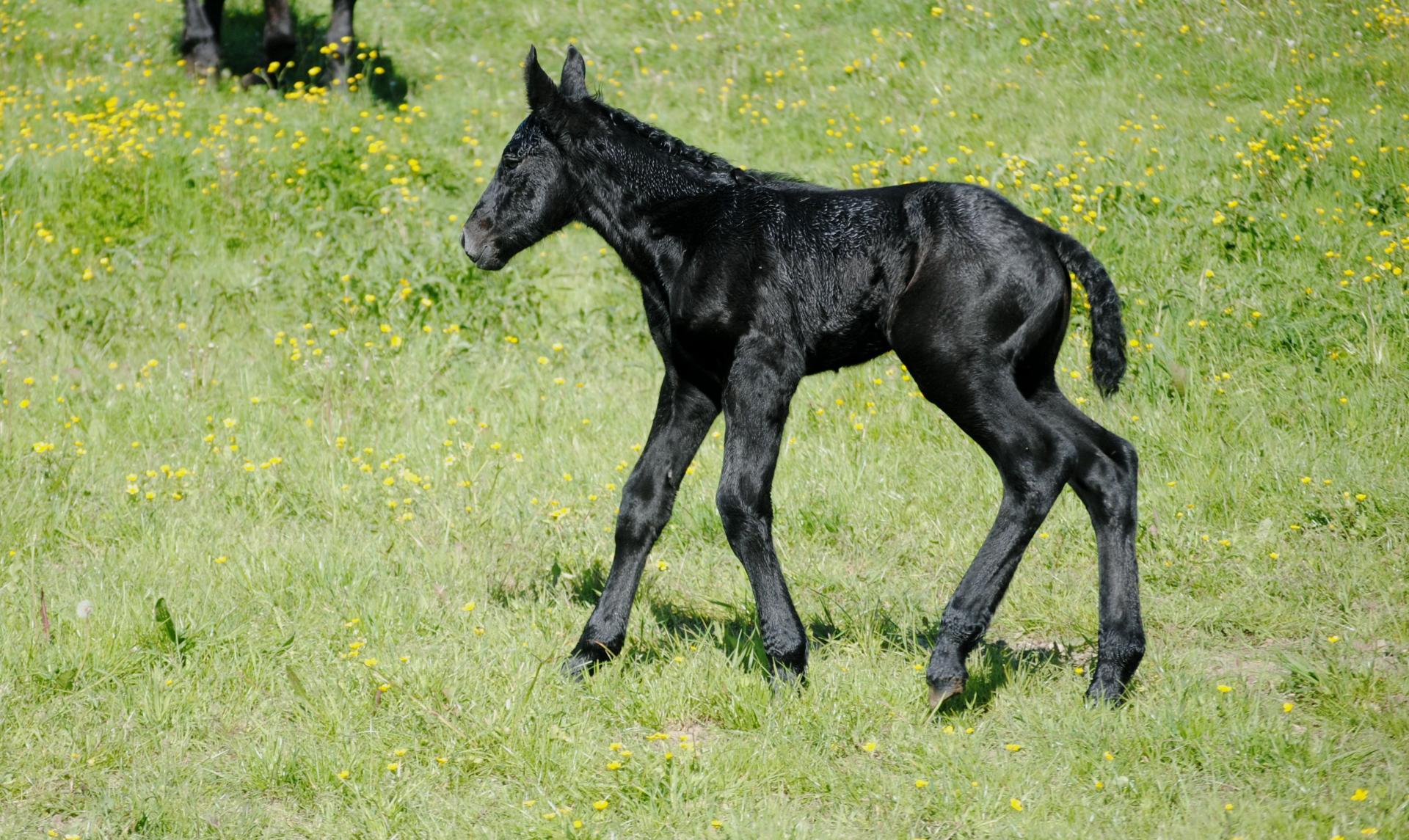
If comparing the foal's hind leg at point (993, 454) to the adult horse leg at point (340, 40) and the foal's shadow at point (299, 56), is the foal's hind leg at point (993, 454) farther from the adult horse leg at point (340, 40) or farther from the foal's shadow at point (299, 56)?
the adult horse leg at point (340, 40)

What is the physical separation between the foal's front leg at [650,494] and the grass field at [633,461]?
17 centimetres

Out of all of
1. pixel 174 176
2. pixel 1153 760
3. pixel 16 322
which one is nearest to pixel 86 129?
pixel 174 176

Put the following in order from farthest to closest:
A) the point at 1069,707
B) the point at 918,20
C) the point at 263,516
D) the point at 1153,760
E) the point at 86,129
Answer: the point at 918,20 < the point at 86,129 < the point at 263,516 < the point at 1069,707 < the point at 1153,760

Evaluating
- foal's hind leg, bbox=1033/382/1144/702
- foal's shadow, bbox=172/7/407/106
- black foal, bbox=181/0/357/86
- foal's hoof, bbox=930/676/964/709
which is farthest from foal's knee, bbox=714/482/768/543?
black foal, bbox=181/0/357/86

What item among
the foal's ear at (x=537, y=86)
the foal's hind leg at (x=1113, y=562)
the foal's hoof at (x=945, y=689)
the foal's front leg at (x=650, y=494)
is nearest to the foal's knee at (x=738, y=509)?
the foal's front leg at (x=650, y=494)

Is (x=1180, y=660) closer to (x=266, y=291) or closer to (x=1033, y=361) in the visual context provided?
(x=1033, y=361)

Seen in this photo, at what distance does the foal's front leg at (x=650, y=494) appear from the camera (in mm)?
4484

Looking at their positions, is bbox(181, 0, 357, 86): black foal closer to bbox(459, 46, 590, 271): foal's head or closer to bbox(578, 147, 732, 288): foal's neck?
bbox(459, 46, 590, 271): foal's head

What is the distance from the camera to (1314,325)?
6602mm

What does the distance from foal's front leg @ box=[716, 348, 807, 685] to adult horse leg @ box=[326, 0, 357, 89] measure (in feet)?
25.3

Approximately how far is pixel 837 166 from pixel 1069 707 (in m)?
6.14

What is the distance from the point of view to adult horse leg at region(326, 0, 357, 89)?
10781 millimetres

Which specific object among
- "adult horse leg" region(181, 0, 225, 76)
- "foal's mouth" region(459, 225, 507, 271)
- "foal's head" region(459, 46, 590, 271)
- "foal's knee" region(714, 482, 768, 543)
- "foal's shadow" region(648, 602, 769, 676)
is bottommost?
"foal's shadow" region(648, 602, 769, 676)

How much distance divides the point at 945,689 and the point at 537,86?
2.43m
